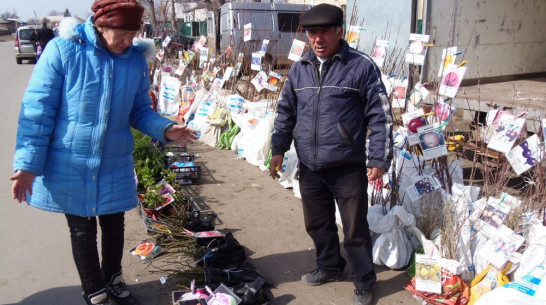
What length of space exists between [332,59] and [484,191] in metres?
1.52

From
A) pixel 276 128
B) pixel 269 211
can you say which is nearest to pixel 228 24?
pixel 269 211

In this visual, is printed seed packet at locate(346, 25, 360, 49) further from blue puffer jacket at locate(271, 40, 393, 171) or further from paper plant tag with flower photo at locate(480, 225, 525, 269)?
paper plant tag with flower photo at locate(480, 225, 525, 269)

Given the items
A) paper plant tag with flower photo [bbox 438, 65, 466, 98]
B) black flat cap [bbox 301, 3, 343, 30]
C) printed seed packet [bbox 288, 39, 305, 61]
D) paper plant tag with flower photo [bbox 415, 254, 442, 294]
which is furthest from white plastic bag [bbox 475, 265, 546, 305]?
printed seed packet [bbox 288, 39, 305, 61]

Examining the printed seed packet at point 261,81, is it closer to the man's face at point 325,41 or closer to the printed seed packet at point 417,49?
the printed seed packet at point 417,49

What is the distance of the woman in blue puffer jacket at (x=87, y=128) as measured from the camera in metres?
2.27

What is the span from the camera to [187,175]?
199 inches

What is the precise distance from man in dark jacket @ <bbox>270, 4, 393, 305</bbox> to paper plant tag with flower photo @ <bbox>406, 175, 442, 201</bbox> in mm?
644

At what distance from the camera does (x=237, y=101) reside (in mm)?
6523

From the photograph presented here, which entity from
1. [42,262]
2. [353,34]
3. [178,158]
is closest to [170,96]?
[178,158]

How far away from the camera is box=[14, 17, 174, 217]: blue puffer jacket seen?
89.2 inches

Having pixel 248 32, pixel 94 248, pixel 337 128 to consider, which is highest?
pixel 248 32

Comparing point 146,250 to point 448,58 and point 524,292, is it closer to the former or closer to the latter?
point 524,292

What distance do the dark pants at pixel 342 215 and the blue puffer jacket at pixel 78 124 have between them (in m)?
1.16

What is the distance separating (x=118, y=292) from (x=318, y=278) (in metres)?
1.30
